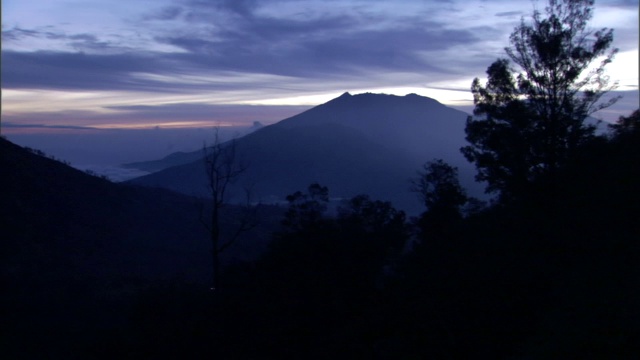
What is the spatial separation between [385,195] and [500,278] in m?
34.4

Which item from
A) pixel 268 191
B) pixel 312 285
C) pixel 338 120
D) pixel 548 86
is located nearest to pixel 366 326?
pixel 312 285

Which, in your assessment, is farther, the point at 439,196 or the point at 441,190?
the point at 441,190

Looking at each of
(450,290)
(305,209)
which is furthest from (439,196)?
(450,290)

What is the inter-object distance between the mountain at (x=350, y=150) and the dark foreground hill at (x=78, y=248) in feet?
20.4

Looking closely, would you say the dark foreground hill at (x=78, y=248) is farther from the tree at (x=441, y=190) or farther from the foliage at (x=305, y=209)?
the tree at (x=441, y=190)

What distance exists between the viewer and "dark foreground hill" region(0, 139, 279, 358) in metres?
24.6

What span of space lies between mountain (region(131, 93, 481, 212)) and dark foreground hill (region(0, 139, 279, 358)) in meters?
6.21

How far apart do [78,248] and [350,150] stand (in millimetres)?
30133

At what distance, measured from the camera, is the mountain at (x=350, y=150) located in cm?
5122

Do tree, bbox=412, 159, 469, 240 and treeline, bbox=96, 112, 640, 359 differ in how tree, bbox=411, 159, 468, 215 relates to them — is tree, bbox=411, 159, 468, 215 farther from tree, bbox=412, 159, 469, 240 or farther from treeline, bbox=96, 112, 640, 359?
treeline, bbox=96, 112, 640, 359

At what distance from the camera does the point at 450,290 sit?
44.9 feet

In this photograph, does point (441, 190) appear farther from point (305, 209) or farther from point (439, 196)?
point (305, 209)

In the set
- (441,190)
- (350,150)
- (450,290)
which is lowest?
(450,290)

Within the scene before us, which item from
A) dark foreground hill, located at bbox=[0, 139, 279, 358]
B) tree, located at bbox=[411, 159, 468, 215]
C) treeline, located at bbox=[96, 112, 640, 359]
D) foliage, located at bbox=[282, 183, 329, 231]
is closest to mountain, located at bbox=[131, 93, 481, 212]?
dark foreground hill, located at bbox=[0, 139, 279, 358]
